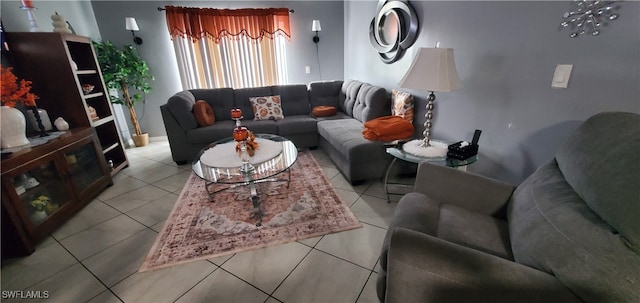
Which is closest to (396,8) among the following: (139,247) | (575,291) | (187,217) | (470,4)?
(470,4)

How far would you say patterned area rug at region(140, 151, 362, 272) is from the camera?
1.56 metres

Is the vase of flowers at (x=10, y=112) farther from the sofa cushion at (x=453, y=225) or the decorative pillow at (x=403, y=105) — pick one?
the decorative pillow at (x=403, y=105)

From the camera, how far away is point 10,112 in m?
1.63

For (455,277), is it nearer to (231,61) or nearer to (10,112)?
(10,112)

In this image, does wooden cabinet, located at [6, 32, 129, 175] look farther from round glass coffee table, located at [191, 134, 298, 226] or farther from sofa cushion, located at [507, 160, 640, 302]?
sofa cushion, located at [507, 160, 640, 302]

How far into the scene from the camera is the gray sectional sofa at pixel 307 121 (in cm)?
225

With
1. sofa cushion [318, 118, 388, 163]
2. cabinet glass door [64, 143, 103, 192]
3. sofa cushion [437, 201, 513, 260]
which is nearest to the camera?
sofa cushion [437, 201, 513, 260]

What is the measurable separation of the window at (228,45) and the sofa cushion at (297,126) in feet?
4.67

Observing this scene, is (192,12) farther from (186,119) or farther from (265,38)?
(186,119)

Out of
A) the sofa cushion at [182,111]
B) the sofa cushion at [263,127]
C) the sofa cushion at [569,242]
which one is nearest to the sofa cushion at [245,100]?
the sofa cushion at [263,127]

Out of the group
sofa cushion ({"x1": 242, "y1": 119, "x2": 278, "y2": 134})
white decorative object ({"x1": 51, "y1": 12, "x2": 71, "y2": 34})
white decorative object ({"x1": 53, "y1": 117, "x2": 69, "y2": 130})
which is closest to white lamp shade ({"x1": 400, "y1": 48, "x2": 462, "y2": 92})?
sofa cushion ({"x1": 242, "y1": 119, "x2": 278, "y2": 134})

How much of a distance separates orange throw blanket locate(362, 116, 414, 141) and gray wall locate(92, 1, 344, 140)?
2.54 metres

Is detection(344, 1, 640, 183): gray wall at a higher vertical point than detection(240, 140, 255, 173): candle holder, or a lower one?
higher

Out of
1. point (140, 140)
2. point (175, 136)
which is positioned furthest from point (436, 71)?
point (140, 140)
